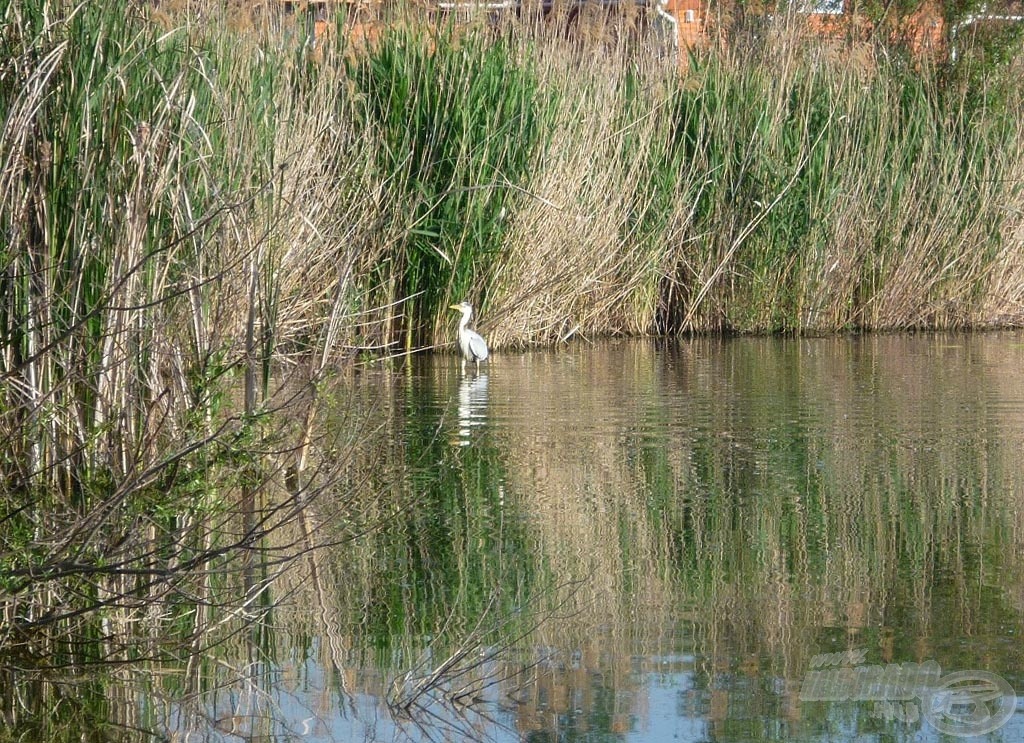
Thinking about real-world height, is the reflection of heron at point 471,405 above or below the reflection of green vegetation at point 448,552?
below

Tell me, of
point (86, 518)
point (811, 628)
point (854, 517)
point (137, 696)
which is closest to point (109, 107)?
point (86, 518)

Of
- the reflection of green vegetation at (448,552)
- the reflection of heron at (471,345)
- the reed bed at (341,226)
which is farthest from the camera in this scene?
the reflection of heron at (471,345)

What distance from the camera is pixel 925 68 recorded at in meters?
14.2

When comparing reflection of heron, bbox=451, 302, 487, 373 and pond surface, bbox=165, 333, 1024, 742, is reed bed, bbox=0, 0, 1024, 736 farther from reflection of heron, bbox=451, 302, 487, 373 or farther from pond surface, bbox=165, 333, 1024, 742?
reflection of heron, bbox=451, 302, 487, 373

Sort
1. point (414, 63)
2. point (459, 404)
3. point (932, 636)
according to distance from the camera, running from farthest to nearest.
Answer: point (414, 63) < point (459, 404) < point (932, 636)

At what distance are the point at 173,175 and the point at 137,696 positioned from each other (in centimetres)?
151

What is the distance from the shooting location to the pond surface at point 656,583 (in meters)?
3.74

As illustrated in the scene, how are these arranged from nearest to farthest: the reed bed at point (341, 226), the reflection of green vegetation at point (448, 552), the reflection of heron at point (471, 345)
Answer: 1. the reed bed at point (341, 226)
2. the reflection of green vegetation at point (448, 552)
3. the reflection of heron at point (471, 345)

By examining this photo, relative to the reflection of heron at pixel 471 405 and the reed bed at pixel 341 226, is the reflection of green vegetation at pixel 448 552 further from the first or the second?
the reflection of heron at pixel 471 405

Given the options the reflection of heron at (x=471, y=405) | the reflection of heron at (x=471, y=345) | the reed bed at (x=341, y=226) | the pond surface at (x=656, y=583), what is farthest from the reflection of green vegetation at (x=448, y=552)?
the reflection of heron at (x=471, y=345)

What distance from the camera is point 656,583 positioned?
485 cm

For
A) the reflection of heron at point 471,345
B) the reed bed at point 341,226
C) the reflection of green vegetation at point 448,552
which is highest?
the reed bed at point 341,226

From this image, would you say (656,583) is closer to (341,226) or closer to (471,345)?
(341,226)

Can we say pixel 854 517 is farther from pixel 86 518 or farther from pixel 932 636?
pixel 86 518
